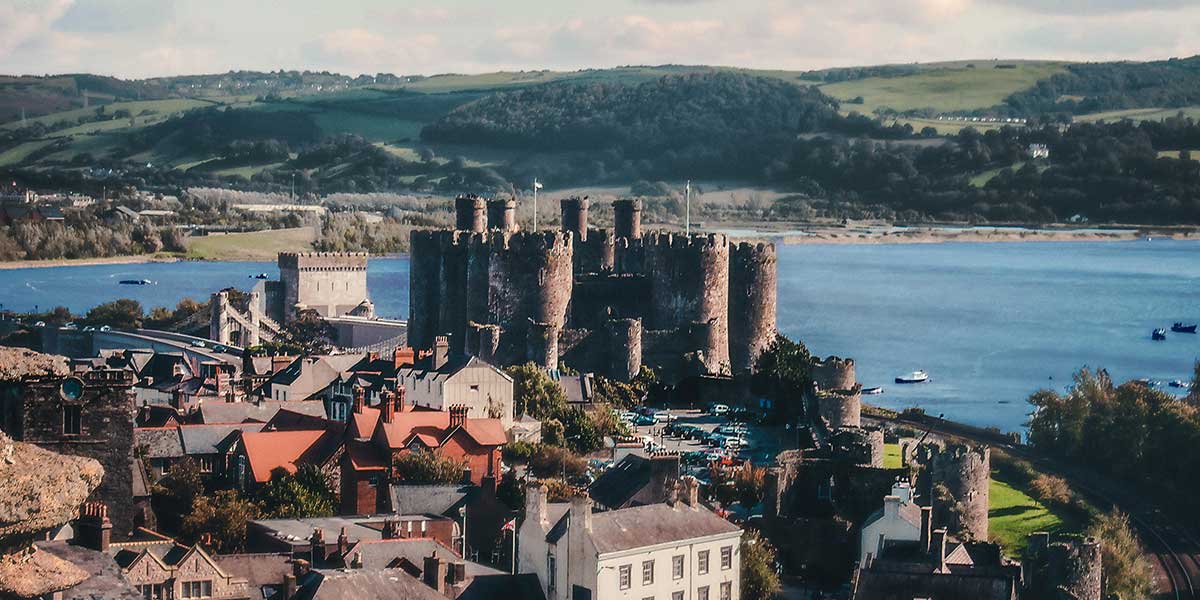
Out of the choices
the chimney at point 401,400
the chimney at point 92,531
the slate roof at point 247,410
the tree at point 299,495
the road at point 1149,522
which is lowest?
the road at point 1149,522

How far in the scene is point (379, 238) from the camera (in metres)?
166

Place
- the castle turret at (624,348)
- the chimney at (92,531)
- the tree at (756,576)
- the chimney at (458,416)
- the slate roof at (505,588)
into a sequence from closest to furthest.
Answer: the chimney at (92,531), the slate roof at (505,588), the tree at (756,576), the chimney at (458,416), the castle turret at (624,348)

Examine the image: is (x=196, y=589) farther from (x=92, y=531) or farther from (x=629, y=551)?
(x=92, y=531)

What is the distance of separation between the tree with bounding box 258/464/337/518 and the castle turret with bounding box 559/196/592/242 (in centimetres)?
2146

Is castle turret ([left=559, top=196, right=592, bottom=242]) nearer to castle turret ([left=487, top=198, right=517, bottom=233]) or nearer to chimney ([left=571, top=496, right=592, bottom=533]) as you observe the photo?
castle turret ([left=487, top=198, right=517, bottom=233])

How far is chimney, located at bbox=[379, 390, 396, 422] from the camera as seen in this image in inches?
1585

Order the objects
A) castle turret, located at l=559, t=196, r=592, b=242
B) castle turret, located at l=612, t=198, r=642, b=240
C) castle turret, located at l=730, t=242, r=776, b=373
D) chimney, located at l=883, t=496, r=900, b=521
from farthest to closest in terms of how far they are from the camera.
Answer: castle turret, located at l=612, t=198, r=642, b=240 → castle turret, located at l=559, t=196, r=592, b=242 → castle turret, located at l=730, t=242, r=776, b=373 → chimney, located at l=883, t=496, r=900, b=521

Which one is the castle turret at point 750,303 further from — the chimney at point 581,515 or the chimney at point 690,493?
the chimney at point 581,515

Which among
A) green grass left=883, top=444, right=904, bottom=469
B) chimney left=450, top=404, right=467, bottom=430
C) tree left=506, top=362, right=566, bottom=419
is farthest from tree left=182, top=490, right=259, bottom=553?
green grass left=883, top=444, right=904, bottom=469

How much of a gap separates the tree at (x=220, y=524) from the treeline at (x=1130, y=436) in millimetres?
22445

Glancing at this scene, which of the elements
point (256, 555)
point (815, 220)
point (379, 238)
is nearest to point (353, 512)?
point (256, 555)

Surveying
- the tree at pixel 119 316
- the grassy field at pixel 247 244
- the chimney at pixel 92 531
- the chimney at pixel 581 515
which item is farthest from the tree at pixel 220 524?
the grassy field at pixel 247 244

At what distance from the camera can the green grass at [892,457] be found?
44259 millimetres

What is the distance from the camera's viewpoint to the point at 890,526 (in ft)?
109
